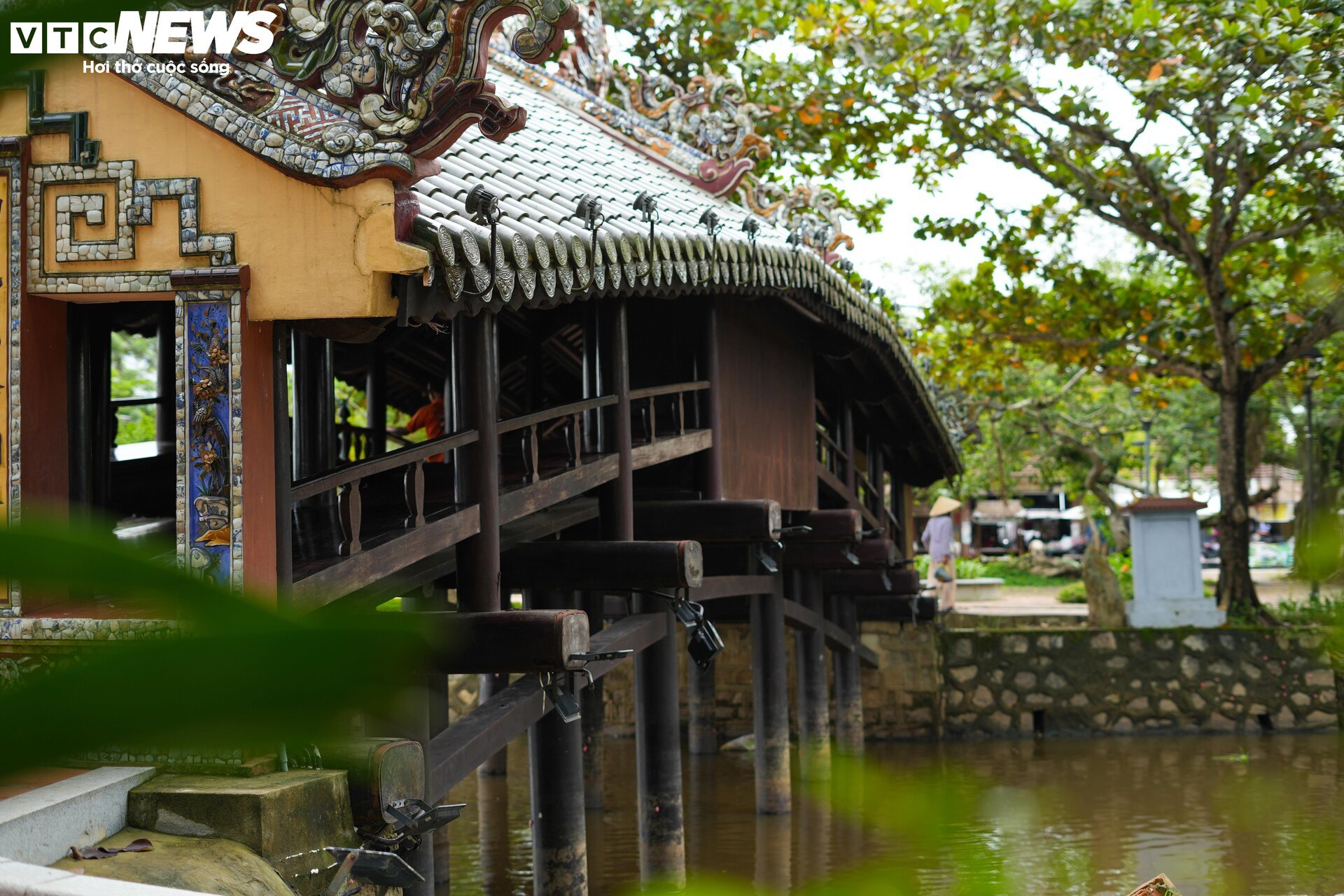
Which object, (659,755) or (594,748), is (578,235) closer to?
(659,755)

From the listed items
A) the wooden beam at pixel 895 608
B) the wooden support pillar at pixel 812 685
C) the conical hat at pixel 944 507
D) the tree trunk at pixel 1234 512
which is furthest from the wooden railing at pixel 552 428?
the conical hat at pixel 944 507

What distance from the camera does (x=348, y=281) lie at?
3.84 m

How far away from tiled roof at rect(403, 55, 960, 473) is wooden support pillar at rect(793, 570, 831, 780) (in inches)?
117

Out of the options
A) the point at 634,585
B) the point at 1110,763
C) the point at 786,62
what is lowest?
the point at 1110,763

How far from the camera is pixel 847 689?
1440cm

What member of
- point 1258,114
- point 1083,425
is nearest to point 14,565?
point 1258,114

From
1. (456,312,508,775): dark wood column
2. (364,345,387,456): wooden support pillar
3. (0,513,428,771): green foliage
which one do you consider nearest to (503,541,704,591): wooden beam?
(456,312,508,775): dark wood column

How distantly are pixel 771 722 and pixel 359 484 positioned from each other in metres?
7.59

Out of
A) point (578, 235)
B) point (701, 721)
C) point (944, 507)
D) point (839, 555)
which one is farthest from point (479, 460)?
point (944, 507)

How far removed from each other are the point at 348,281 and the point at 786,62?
11802 millimetres

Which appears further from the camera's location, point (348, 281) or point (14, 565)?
point (348, 281)

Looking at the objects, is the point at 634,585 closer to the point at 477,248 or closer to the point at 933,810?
the point at 477,248

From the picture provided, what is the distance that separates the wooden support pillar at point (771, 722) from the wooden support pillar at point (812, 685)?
0.83m

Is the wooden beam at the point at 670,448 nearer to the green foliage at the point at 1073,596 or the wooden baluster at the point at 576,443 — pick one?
the wooden baluster at the point at 576,443
